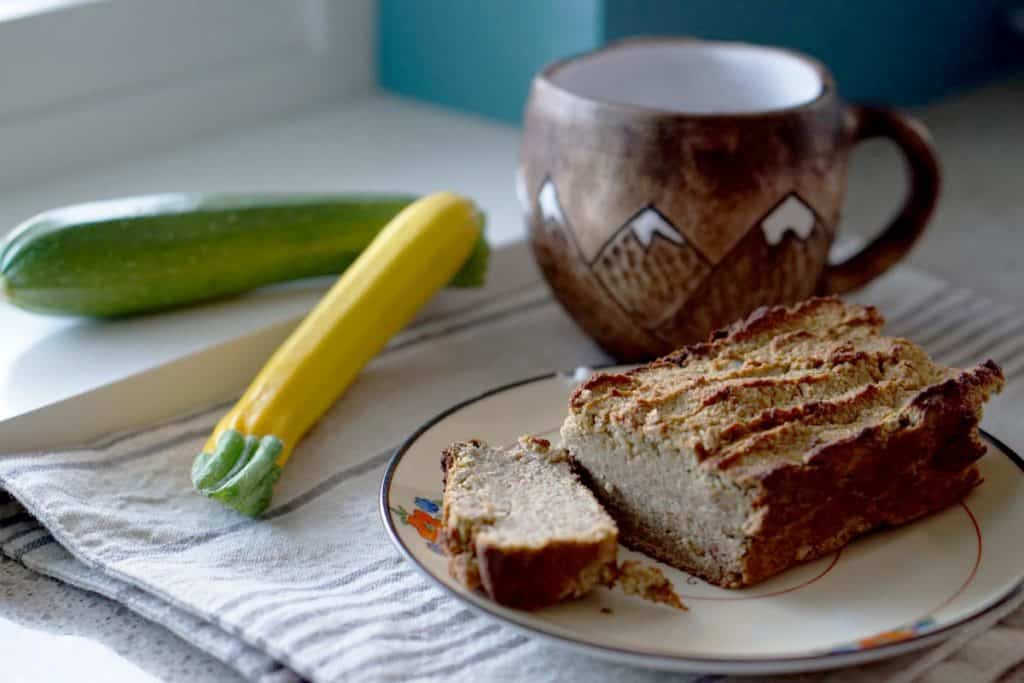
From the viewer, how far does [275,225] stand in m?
1.53

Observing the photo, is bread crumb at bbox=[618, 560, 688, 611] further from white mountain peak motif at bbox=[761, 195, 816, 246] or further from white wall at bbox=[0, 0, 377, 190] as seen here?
white wall at bbox=[0, 0, 377, 190]

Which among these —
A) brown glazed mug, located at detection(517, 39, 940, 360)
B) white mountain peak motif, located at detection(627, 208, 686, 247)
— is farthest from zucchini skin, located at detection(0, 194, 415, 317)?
white mountain peak motif, located at detection(627, 208, 686, 247)

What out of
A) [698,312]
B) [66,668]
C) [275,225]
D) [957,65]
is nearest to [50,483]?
[66,668]

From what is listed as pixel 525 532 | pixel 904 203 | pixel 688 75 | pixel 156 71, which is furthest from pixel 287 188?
pixel 525 532

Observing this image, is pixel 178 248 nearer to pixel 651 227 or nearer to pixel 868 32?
pixel 651 227

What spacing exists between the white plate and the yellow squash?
16 centimetres

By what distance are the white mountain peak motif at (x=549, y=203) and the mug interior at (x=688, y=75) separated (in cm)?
16

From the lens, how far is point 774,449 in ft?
3.34

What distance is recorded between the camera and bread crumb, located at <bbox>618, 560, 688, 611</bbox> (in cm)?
99

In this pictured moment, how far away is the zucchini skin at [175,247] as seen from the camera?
55.5 inches

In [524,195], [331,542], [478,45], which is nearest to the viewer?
[331,542]

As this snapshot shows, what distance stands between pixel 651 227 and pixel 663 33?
0.79 m

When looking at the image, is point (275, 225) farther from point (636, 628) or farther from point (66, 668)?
point (636, 628)

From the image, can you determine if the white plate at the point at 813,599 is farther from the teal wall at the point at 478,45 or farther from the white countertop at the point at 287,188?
the teal wall at the point at 478,45
